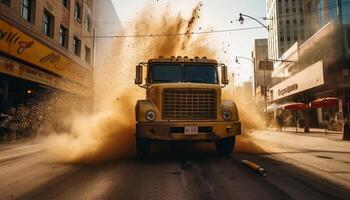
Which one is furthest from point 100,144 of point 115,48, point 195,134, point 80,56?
point 80,56

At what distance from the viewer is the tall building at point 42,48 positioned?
17.5 m

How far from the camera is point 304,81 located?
30.8 metres

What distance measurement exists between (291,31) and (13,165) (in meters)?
102

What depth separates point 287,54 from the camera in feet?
146

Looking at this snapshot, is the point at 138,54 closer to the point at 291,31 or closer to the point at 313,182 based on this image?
the point at 313,182

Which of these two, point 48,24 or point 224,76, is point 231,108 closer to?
point 224,76

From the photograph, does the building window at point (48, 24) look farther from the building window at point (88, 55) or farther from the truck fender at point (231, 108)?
the truck fender at point (231, 108)

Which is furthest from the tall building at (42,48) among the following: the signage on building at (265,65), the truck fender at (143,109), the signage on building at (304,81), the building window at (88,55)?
the signage on building at (304,81)

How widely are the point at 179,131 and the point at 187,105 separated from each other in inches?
31.3

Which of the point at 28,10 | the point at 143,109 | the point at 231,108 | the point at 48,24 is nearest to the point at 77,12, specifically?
the point at 48,24

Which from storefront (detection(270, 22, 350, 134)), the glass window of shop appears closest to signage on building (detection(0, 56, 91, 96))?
storefront (detection(270, 22, 350, 134))

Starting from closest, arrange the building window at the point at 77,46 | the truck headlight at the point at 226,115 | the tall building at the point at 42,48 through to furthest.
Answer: the truck headlight at the point at 226,115 → the tall building at the point at 42,48 → the building window at the point at 77,46

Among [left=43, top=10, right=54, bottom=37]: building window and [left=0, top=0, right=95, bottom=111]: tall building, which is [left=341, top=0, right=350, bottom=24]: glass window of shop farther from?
[left=43, top=10, right=54, bottom=37]: building window

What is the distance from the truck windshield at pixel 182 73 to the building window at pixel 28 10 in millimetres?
14327
